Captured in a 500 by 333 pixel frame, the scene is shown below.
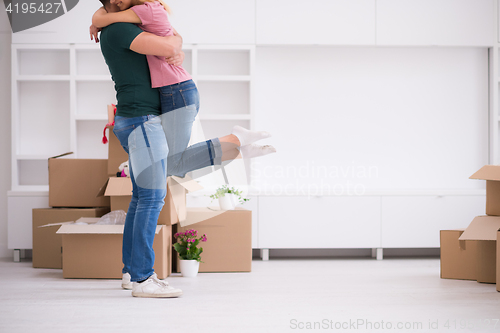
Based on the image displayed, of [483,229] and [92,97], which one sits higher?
[92,97]

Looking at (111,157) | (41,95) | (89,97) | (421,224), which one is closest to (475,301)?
(421,224)

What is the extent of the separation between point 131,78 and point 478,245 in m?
1.93

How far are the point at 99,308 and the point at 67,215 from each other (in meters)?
1.20

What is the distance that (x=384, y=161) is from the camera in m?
3.65

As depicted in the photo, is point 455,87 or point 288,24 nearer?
point 288,24

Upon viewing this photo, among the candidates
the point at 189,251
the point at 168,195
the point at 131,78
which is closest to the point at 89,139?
the point at 168,195

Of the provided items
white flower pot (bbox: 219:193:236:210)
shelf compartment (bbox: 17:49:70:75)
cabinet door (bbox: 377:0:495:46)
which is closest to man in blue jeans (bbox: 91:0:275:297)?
white flower pot (bbox: 219:193:236:210)

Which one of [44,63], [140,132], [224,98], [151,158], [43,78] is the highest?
Result: [44,63]

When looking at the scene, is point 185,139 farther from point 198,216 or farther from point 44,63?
point 44,63

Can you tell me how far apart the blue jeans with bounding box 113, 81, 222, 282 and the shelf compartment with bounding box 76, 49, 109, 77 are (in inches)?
68.8

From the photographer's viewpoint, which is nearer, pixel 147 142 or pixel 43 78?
pixel 147 142

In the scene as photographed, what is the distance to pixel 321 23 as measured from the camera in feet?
11.1

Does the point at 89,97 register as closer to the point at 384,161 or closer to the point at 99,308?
the point at 99,308

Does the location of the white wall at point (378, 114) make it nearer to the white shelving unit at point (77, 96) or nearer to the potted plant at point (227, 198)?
the white shelving unit at point (77, 96)
